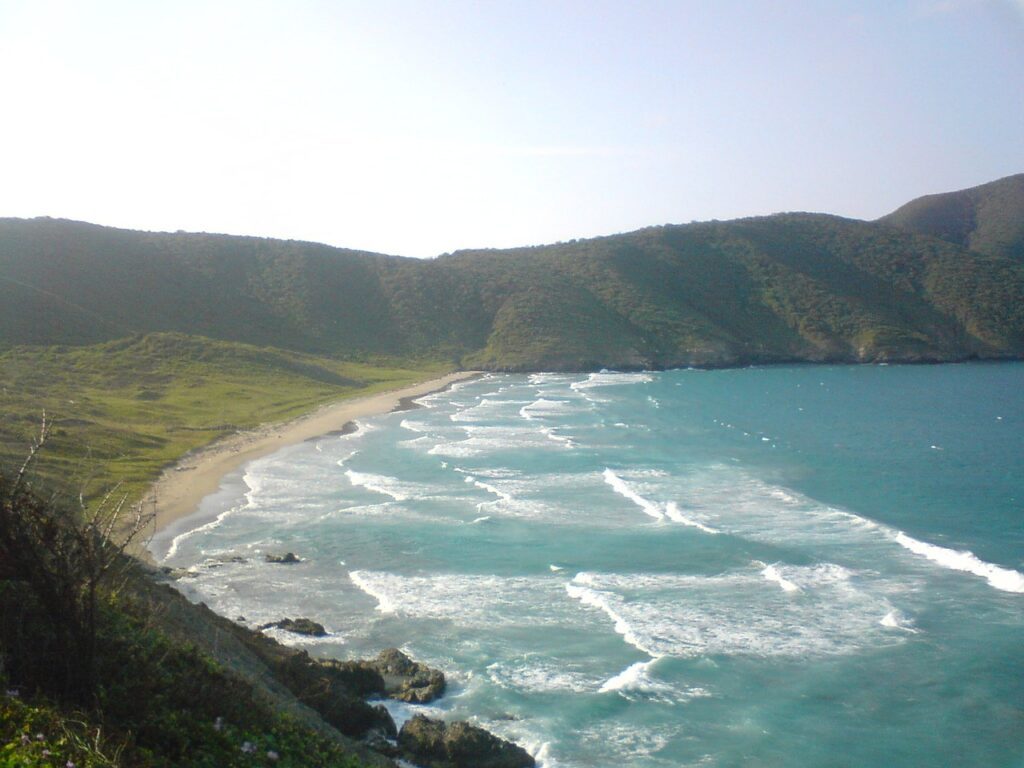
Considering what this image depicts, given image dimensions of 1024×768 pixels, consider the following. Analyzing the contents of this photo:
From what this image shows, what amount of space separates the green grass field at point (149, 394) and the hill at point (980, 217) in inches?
4834

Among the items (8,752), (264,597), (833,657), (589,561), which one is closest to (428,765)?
(8,752)

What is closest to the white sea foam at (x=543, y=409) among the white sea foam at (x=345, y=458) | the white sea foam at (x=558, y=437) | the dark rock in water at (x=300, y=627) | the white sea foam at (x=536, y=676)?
the white sea foam at (x=558, y=437)

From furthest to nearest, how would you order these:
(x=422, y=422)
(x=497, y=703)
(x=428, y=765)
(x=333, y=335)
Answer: (x=333, y=335) < (x=422, y=422) < (x=497, y=703) < (x=428, y=765)

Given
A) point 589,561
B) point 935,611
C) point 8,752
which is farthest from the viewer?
point 589,561

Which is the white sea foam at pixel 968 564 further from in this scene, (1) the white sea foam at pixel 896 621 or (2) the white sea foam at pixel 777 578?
(2) the white sea foam at pixel 777 578

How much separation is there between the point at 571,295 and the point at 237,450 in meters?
84.4

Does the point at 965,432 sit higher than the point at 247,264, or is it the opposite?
the point at 247,264

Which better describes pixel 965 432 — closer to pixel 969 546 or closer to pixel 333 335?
pixel 969 546

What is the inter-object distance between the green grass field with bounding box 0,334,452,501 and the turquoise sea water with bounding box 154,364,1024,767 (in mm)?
4941

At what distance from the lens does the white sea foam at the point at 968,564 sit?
22391 mm

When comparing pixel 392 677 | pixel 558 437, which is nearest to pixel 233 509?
pixel 392 677

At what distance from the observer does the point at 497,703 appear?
51.6 ft

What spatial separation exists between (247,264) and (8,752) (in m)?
122

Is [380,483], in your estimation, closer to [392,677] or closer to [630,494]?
[630,494]
